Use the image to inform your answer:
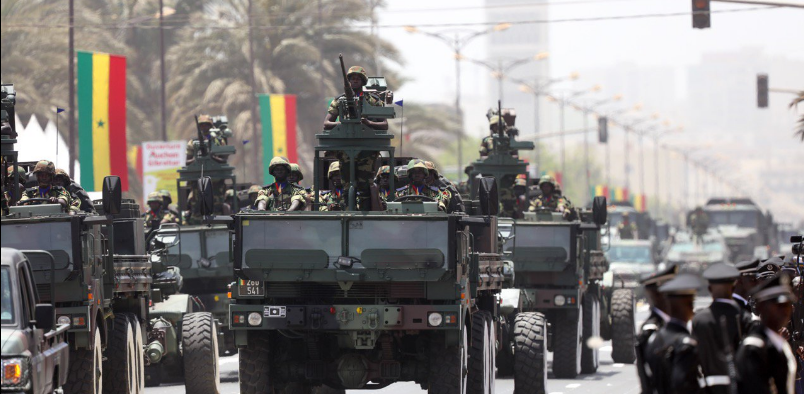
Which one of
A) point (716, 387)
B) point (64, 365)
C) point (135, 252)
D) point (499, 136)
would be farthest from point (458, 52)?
point (716, 387)

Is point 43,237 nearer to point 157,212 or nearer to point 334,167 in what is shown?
point 334,167

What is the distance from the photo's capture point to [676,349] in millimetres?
9055

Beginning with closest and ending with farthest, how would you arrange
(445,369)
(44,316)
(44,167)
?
1. (44,316)
2. (445,369)
3. (44,167)

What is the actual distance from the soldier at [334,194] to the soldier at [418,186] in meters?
0.61

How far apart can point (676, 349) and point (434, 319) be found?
22.9 ft

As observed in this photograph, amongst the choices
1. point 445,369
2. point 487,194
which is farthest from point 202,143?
point 445,369

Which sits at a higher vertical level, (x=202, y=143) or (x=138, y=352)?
(x=202, y=143)

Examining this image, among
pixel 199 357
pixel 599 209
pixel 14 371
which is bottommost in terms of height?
pixel 199 357

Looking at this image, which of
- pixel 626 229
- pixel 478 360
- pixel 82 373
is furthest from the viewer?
pixel 626 229

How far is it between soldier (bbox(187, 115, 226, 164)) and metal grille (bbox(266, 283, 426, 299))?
1212 centimetres

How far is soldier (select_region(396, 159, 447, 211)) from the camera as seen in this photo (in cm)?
1794

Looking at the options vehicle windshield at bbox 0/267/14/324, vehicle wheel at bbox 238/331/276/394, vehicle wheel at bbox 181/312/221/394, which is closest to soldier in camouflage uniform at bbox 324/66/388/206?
vehicle wheel at bbox 238/331/276/394

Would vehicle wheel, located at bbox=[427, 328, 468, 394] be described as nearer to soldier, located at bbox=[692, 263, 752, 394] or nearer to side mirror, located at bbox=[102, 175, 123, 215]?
side mirror, located at bbox=[102, 175, 123, 215]

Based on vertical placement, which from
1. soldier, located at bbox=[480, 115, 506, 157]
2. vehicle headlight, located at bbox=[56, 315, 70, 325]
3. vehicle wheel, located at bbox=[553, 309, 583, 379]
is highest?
soldier, located at bbox=[480, 115, 506, 157]
